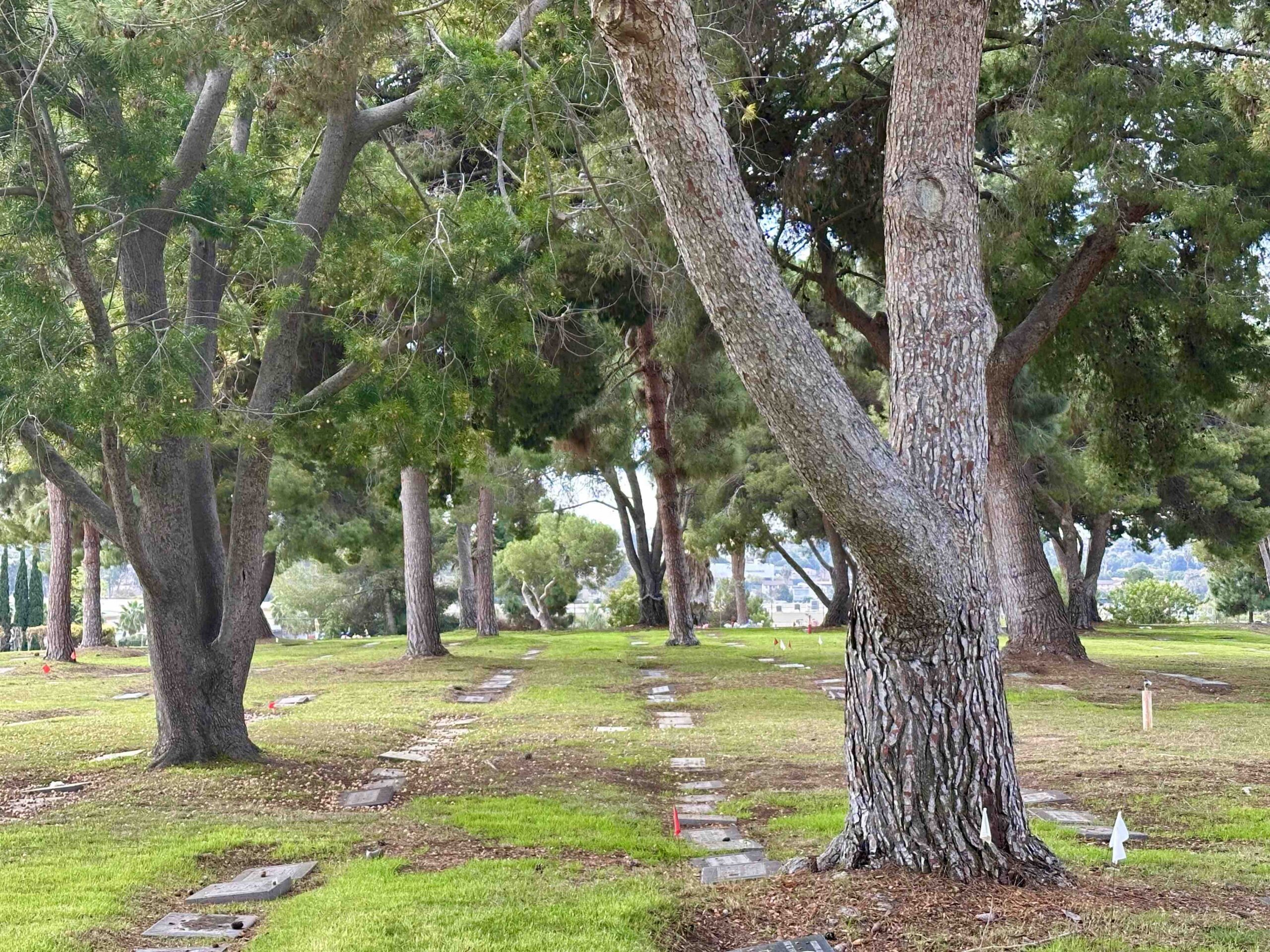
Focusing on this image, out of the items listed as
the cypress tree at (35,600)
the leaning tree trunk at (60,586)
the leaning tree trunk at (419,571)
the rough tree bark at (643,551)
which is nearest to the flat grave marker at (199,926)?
the leaning tree trunk at (419,571)

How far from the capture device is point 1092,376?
47.0ft

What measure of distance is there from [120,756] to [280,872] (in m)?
3.98

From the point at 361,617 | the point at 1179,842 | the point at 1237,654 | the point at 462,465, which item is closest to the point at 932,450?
the point at 1179,842

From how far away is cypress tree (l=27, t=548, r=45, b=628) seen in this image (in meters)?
37.2

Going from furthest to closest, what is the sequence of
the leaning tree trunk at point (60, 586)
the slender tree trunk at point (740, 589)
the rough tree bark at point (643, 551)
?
1. the slender tree trunk at point (740, 589)
2. the rough tree bark at point (643, 551)
3. the leaning tree trunk at point (60, 586)

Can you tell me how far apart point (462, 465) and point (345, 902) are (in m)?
4.45

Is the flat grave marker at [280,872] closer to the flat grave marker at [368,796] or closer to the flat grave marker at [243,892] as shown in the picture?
the flat grave marker at [243,892]

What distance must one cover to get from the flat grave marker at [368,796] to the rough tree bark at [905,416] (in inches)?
129

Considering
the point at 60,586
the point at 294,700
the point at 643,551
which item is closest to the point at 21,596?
the point at 60,586

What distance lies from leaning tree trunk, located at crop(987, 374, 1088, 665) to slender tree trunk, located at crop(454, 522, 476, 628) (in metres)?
15.6

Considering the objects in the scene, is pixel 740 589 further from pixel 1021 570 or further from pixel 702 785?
pixel 702 785

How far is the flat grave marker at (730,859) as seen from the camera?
16.1ft

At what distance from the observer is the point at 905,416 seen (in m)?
4.64

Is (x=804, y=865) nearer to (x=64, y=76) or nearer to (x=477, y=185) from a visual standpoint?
(x=477, y=185)
